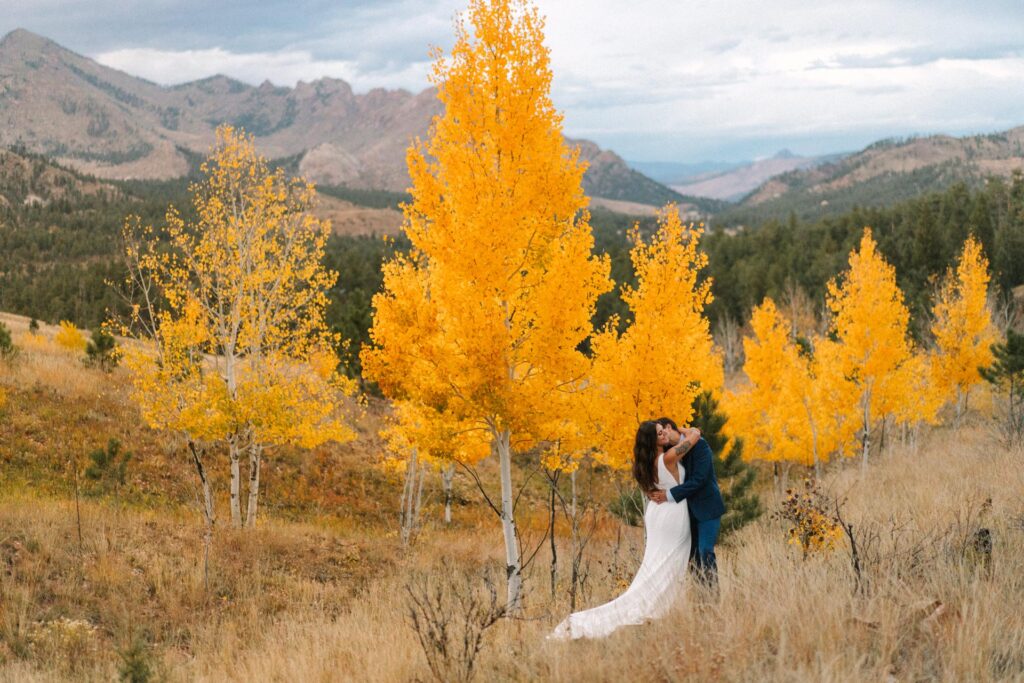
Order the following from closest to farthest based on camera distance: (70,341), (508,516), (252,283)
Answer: (508,516)
(252,283)
(70,341)

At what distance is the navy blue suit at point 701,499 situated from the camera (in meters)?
5.79

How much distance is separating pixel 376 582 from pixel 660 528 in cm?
739

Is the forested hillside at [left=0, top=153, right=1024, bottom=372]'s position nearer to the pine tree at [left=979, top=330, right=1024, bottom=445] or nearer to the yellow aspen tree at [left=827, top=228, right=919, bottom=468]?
the yellow aspen tree at [left=827, top=228, right=919, bottom=468]

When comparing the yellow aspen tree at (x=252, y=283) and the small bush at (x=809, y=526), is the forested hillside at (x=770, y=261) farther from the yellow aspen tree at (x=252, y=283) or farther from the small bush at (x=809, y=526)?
the small bush at (x=809, y=526)

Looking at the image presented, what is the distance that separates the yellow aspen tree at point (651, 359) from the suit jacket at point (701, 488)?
19.2 ft

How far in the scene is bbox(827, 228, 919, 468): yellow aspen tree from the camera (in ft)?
66.5

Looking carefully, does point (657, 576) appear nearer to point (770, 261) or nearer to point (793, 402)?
point (793, 402)

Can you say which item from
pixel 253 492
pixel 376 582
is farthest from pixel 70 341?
pixel 376 582

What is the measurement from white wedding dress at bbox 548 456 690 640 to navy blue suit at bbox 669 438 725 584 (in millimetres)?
85

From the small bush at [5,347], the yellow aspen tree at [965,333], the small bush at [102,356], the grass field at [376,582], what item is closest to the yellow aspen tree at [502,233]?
the grass field at [376,582]

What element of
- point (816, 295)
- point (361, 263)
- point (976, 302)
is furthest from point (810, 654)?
point (361, 263)

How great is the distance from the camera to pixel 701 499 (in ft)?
19.4

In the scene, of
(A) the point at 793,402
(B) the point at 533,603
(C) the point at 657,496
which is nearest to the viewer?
(C) the point at 657,496

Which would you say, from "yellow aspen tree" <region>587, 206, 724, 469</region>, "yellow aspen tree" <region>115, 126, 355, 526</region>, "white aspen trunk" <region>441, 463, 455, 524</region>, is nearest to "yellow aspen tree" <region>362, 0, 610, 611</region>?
"yellow aspen tree" <region>587, 206, 724, 469</region>
